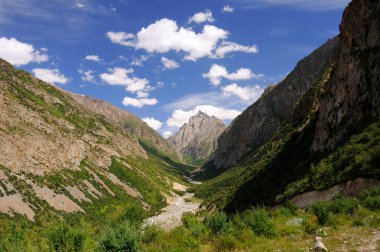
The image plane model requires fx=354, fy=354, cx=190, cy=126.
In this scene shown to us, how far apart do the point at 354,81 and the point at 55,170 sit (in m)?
105

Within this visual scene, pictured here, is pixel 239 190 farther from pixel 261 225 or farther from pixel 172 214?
pixel 261 225

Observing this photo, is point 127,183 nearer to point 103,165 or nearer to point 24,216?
point 103,165

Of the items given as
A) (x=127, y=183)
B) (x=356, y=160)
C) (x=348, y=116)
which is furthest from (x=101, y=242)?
(x=127, y=183)

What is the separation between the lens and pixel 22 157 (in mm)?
115188

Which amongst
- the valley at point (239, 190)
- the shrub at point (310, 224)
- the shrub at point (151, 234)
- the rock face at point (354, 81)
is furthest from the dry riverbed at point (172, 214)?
the rock face at point (354, 81)

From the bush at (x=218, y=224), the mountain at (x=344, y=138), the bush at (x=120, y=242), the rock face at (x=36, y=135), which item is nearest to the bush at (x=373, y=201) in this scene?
the mountain at (x=344, y=138)

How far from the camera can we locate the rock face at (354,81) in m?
56.0

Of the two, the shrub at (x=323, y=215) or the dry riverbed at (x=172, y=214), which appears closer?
the shrub at (x=323, y=215)

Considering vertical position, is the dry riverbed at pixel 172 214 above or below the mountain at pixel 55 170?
below

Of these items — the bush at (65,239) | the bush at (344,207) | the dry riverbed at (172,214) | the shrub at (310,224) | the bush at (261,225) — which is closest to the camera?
the shrub at (310,224)

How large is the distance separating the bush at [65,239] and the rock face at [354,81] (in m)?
43.6

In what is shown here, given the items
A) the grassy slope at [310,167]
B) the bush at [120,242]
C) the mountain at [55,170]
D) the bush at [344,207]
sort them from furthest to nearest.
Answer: the mountain at [55,170] < the grassy slope at [310,167] < the bush at [344,207] < the bush at [120,242]

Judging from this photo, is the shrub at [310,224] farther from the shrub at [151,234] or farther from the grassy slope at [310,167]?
the grassy slope at [310,167]

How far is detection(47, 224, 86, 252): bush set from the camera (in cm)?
2955
